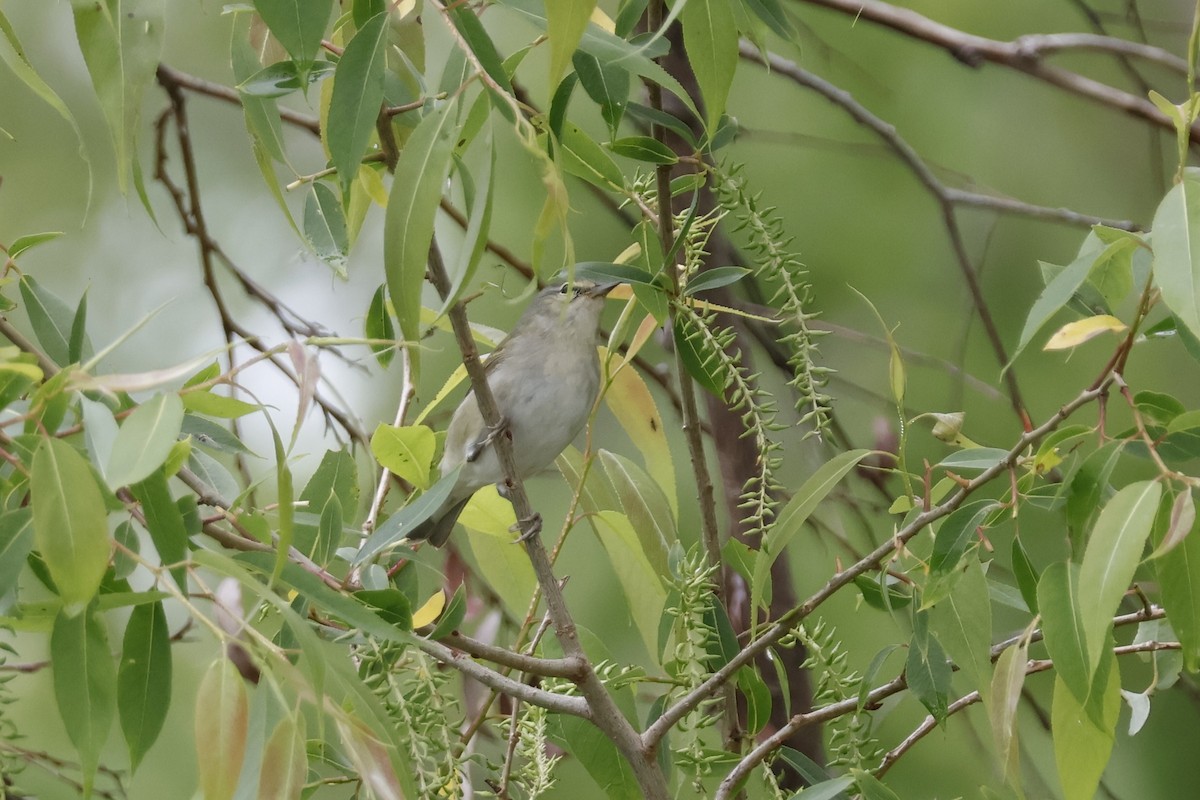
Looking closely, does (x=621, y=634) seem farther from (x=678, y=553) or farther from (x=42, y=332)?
(x=42, y=332)

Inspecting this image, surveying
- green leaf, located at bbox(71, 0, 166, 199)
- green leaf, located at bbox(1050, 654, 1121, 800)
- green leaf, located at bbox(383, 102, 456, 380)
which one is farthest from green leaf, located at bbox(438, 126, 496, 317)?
green leaf, located at bbox(1050, 654, 1121, 800)

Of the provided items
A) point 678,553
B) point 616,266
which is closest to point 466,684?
point 678,553

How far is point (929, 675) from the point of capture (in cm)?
105

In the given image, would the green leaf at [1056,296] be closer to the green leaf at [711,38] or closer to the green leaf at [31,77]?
the green leaf at [711,38]

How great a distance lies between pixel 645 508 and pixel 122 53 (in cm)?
88

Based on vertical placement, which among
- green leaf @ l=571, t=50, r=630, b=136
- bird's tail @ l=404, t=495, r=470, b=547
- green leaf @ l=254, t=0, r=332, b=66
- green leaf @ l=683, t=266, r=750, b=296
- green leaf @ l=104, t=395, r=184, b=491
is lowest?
bird's tail @ l=404, t=495, r=470, b=547

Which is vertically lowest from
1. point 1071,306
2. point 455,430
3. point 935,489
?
point 455,430

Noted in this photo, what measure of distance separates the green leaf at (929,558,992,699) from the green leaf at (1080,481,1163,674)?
0.63 feet

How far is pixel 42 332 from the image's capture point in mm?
1047

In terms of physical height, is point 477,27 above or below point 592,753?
above

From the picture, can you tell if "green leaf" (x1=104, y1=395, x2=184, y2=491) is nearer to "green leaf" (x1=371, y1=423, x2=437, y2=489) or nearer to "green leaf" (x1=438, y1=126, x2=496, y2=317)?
"green leaf" (x1=438, y1=126, x2=496, y2=317)

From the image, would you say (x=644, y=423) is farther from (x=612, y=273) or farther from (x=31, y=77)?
(x=31, y=77)

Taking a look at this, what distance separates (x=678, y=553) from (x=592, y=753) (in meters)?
0.25

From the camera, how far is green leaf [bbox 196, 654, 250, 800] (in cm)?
70
